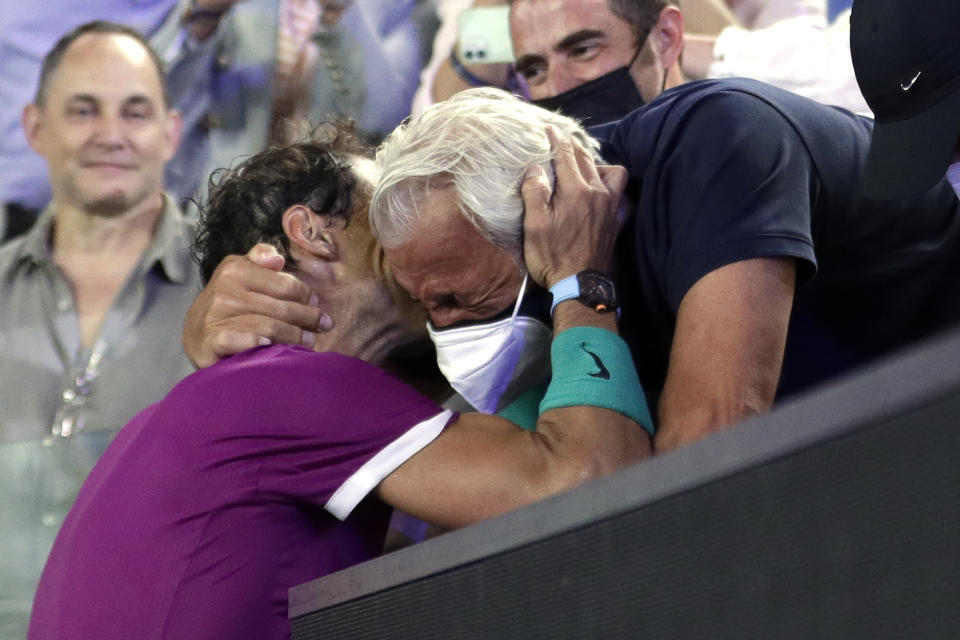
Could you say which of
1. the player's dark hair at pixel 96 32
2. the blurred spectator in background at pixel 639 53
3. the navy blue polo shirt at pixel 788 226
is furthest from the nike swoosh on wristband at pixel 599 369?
the player's dark hair at pixel 96 32

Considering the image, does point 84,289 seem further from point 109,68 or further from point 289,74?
point 289,74

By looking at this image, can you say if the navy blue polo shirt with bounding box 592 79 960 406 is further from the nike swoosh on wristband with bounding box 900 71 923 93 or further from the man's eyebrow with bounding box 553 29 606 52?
the man's eyebrow with bounding box 553 29 606 52

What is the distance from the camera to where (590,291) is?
4.68ft

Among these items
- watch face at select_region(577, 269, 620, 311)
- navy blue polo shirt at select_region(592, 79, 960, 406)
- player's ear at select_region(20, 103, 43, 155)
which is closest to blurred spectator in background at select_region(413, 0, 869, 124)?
player's ear at select_region(20, 103, 43, 155)

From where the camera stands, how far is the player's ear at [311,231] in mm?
1721

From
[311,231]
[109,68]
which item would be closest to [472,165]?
[311,231]

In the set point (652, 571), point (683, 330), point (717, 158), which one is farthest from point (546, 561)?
point (717, 158)

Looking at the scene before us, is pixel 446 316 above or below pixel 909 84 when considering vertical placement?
below

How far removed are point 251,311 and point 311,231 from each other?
0.63 feet

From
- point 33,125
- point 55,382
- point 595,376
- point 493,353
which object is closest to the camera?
point 595,376

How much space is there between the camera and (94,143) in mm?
2777

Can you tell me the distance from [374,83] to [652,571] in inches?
86.4

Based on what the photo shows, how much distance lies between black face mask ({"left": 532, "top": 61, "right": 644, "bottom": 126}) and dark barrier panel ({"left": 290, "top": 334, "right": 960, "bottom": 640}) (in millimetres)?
1864

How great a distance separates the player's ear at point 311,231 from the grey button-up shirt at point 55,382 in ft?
3.22
